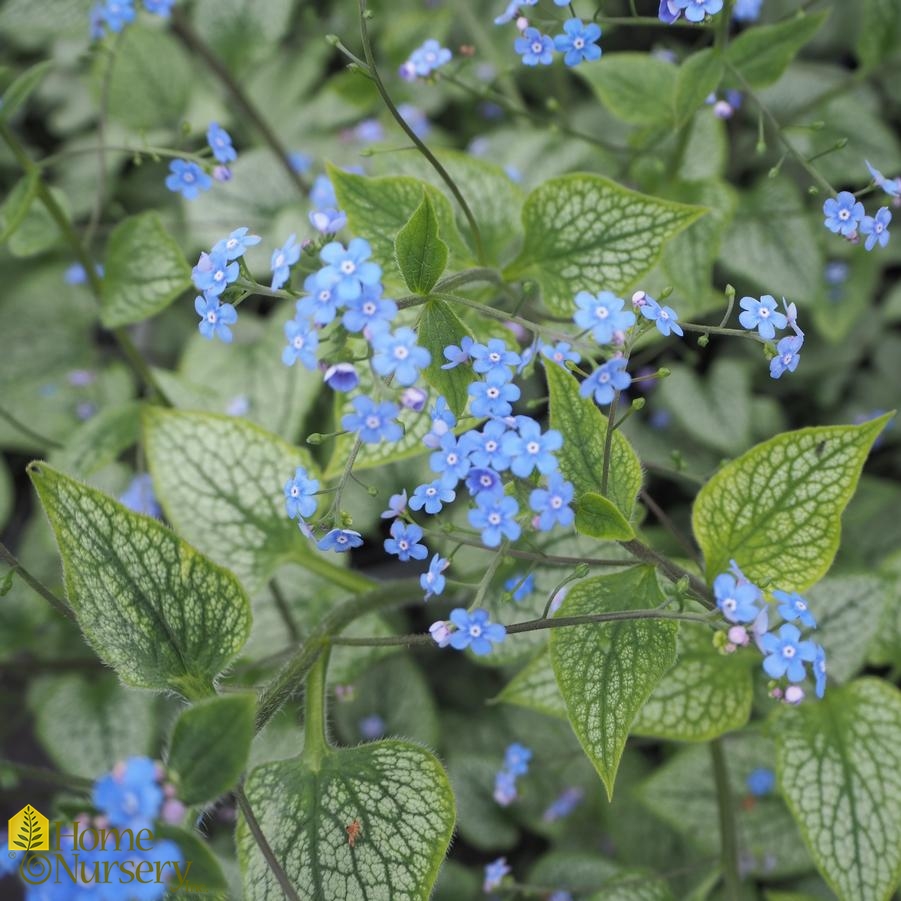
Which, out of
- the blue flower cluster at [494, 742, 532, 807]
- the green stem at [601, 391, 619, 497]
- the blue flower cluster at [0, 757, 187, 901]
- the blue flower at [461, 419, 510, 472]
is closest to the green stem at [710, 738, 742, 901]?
the blue flower cluster at [494, 742, 532, 807]

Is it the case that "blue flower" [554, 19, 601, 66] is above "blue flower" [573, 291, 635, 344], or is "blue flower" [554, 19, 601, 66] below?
above

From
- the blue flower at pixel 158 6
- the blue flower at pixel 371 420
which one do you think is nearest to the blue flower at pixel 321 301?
the blue flower at pixel 371 420

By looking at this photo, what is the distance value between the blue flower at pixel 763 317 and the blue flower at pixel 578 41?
0.55m

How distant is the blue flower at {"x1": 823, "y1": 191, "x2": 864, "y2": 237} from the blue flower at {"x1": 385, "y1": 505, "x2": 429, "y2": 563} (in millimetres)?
871

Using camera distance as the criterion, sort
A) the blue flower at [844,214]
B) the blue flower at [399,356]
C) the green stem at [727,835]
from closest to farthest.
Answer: the blue flower at [399,356] < the blue flower at [844,214] < the green stem at [727,835]

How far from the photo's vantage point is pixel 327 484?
6.05ft

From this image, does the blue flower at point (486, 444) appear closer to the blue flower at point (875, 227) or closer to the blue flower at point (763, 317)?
the blue flower at point (763, 317)

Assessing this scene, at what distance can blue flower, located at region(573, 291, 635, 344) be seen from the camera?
1251 mm

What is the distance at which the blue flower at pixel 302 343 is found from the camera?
122cm

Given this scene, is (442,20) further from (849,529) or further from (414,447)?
(849,529)

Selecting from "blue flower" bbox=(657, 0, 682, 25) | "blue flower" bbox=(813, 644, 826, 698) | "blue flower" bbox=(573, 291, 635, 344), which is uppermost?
"blue flower" bbox=(657, 0, 682, 25)

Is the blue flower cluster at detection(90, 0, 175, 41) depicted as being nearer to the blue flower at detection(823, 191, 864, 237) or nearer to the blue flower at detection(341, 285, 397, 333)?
the blue flower at detection(341, 285, 397, 333)

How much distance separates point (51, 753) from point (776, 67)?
→ 88.7 inches

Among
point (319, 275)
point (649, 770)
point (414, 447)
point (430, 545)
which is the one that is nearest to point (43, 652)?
point (430, 545)
